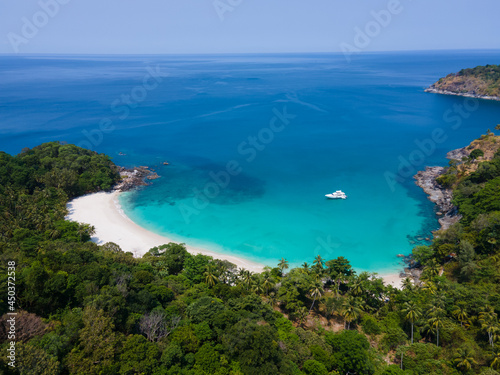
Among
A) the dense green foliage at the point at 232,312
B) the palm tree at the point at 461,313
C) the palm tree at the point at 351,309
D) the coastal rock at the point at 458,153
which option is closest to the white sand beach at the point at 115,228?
the dense green foliage at the point at 232,312

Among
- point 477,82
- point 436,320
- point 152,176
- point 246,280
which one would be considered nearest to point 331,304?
point 246,280

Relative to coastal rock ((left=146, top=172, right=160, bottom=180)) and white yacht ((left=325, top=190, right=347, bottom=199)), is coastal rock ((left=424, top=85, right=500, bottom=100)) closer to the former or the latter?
white yacht ((left=325, top=190, right=347, bottom=199))

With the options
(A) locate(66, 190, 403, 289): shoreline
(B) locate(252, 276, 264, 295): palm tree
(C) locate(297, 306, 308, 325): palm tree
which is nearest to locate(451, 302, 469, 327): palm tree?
(A) locate(66, 190, 403, 289): shoreline

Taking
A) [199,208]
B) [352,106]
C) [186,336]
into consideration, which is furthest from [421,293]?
[352,106]

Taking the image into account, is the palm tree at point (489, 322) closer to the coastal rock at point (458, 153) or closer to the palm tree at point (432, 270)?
the palm tree at point (432, 270)

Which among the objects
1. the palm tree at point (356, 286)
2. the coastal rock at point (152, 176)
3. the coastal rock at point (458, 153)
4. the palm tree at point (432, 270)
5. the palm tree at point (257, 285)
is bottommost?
the palm tree at point (257, 285)

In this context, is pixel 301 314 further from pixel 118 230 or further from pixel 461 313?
pixel 118 230
